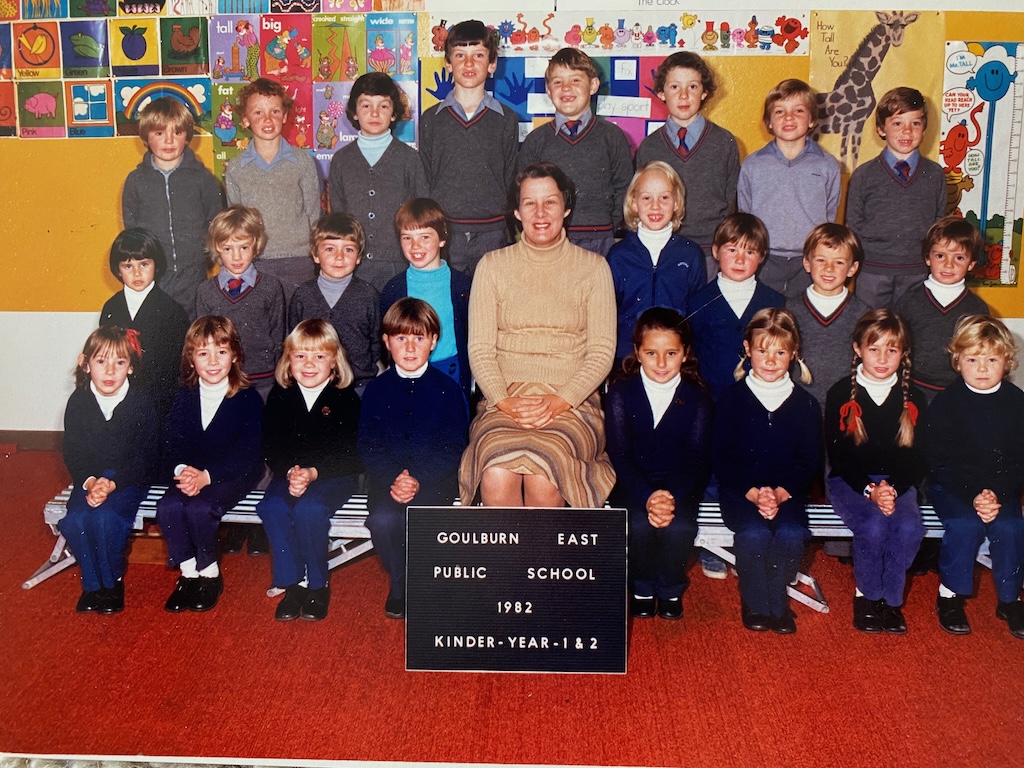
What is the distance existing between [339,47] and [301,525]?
132cm

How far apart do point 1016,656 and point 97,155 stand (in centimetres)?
282

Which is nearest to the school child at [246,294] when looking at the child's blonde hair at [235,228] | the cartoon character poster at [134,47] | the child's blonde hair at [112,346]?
the child's blonde hair at [235,228]

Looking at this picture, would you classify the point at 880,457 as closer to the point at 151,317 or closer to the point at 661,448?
the point at 661,448

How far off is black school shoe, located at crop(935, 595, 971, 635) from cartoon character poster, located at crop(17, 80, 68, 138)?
9.11 ft

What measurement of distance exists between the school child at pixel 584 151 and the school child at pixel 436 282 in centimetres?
31

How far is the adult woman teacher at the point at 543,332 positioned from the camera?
8.62ft

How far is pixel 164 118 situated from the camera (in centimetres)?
258

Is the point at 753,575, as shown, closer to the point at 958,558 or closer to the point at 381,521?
the point at 958,558

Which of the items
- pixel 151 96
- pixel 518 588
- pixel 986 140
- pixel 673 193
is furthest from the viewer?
pixel 673 193

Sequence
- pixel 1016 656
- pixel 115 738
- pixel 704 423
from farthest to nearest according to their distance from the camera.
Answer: pixel 704 423
pixel 1016 656
pixel 115 738

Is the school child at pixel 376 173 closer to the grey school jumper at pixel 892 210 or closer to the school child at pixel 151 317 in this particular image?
the school child at pixel 151 317

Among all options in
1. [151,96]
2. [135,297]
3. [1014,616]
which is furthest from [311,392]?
[1014,616]

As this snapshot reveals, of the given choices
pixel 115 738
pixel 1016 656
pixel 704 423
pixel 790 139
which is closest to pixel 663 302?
pixel 704 423

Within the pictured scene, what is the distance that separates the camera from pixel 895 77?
8.18 ft
